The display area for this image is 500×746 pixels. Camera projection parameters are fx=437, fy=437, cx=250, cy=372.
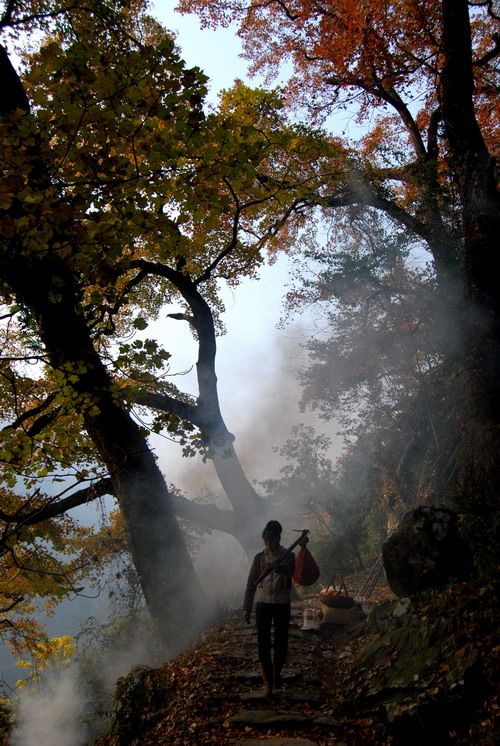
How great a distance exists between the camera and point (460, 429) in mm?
11750

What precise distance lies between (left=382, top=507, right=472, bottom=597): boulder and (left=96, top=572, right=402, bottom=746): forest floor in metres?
1.31

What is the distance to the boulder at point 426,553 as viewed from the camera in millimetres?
6172

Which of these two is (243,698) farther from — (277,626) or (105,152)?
(105,152)

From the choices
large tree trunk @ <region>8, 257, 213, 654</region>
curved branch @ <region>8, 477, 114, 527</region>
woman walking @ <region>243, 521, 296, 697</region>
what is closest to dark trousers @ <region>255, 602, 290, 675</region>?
woman walking @ <region>243, 521, 296, 697</region>

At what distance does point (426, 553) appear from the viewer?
21.1 ft

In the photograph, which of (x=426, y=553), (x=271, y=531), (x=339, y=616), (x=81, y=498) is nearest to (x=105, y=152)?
(x=271, y=531)

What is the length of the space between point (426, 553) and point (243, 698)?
125 inches

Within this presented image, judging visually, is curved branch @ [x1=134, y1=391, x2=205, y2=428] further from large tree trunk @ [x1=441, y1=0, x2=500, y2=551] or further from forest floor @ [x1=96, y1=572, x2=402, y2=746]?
large tree trunk @ [x1=441, y1=0, x2=500, y2=551]

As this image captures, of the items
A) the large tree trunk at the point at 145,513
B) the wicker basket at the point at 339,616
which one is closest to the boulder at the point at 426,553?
the wicker basket at the point at 339,616

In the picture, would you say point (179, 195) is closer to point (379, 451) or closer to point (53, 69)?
point (53, 69)

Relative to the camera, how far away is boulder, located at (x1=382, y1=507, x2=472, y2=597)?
617 centimetres

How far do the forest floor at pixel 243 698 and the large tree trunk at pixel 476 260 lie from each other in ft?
9.75

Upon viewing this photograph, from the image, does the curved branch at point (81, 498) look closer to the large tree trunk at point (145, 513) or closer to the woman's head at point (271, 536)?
the large tree trunk at point (145, 513)

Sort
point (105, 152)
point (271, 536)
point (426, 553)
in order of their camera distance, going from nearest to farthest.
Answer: point (105, 152) < point (271, 536) < point (426, 553)
